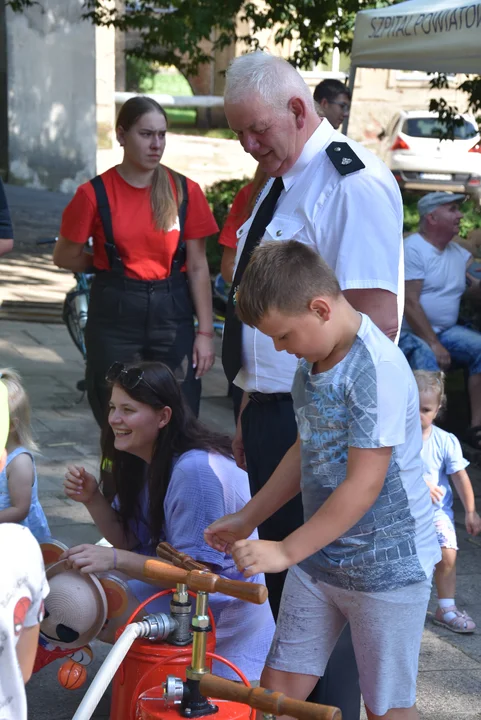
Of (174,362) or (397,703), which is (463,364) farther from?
(397,703)

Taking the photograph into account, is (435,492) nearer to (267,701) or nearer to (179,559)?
(179,559)

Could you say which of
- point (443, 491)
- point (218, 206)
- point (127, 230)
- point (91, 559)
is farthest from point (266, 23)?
point (91, 559)

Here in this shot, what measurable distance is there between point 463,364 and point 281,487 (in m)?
4.16

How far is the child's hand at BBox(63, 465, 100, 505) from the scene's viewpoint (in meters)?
3.35

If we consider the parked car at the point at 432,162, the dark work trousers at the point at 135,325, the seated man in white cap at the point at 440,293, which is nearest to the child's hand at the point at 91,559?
the dark work trousers at the point at 135,325

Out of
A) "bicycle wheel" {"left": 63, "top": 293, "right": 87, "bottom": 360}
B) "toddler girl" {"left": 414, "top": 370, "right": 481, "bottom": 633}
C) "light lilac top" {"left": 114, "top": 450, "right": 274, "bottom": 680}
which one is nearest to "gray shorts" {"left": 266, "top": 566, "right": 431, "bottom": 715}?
"light lilac top" {"left": 114, "top": 450, "right": 274, "bottom": 680}

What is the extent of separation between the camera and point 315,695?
2.80 meters

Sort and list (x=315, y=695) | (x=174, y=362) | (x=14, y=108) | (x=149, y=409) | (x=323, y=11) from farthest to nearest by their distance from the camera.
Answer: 1. (x=14, y=108)
2. (x=323, y=11)
3. (x=174, y=362)
4. (x=149, y=409)
5. (x=315, y=695)

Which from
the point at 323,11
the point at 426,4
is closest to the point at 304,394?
the point at 426,4

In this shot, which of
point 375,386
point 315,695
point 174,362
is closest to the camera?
point 375,386

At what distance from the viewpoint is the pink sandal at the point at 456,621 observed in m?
4.08

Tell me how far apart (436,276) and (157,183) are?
2540 mm

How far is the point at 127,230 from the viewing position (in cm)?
445

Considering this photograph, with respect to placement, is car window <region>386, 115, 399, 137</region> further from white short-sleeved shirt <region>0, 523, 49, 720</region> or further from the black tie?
white short-sleeved shirt <region>0, 523, 49, 720</region>
